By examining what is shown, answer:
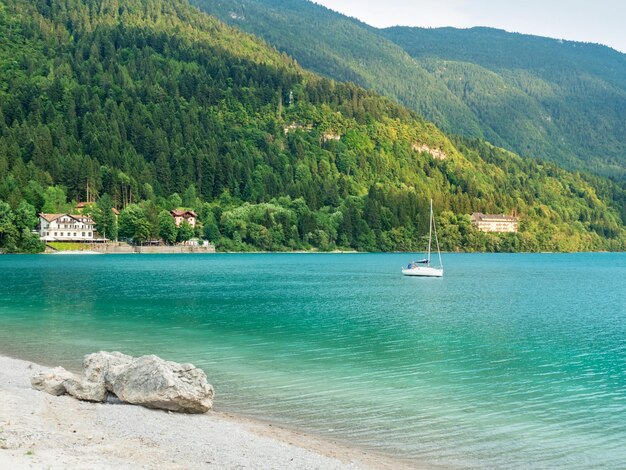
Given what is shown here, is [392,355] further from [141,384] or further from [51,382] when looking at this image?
[51,382]

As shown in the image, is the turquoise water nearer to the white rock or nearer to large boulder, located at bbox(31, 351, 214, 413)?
large boulder, located at bbox(31, 351, 214, 413)

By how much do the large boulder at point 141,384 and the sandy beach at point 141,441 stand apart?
1.39ft

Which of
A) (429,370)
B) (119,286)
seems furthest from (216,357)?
(119,286)

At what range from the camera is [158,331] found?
49781 millimetres

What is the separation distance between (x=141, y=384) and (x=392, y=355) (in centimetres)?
1861

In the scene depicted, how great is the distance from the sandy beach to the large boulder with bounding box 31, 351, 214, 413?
424mm

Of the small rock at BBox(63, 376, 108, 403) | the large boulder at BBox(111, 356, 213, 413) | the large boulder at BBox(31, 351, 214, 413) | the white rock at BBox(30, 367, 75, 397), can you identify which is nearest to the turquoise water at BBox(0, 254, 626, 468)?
the large boulder at BBox(111, 356, 213, 413)

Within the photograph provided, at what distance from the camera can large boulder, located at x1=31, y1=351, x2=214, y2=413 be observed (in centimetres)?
2438

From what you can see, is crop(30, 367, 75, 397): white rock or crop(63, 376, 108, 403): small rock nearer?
crop(63, 376, 108, 403): small rock

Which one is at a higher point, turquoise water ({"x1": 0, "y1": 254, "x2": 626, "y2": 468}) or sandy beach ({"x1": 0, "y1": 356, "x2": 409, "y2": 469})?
sandy beach ({"x1": 0, "y1": 356, "x2": 409, "y2": 469})

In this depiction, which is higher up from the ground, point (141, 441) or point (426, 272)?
point (141, 441)

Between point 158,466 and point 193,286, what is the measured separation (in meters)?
77.0

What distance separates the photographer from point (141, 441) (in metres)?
20.5

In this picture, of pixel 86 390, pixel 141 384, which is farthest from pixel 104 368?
pixel 141 384
